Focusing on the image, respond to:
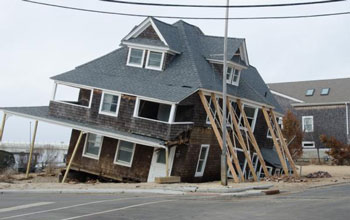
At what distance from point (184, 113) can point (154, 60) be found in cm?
416

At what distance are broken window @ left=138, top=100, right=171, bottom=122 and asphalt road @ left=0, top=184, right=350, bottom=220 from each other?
10.8 meters

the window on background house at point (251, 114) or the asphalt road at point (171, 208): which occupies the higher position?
the window on background house at point (251, 114)

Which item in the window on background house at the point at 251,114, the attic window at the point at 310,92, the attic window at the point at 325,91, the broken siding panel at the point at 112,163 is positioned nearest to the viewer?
the broken siding panel at the point at 112,163

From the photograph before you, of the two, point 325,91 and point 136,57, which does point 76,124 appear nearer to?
point 136,57

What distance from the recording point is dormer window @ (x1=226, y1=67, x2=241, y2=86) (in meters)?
33.2

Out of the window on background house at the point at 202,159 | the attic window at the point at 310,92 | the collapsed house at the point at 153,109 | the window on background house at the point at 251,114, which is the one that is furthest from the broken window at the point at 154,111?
the attic window at the point at 310,92

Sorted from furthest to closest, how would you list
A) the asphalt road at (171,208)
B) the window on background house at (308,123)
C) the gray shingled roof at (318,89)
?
the window on background house at (308,123) < the gray shingled roof at (318,89) < the asphalt road at (171,208)

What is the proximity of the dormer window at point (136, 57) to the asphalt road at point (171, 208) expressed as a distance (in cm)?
1371

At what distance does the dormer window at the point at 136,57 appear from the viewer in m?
31.4

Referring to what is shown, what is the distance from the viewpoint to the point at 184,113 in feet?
96.5

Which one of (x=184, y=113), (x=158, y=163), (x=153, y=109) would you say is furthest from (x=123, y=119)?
(x=184, y=113)

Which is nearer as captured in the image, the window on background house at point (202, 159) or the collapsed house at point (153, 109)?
the collapsed house at point (153, 109)

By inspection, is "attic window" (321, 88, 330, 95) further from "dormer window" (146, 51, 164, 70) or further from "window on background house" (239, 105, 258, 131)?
"dormer window" (146, 51, 164, 70)

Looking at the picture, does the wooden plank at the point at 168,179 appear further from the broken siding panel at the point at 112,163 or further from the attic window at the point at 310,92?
the attic window at the point at 310,92
